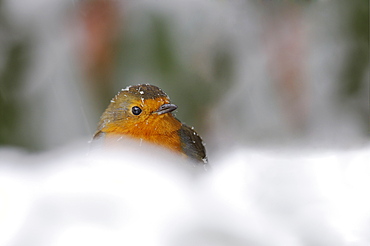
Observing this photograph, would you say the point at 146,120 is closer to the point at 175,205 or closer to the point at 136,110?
the point at 136,110

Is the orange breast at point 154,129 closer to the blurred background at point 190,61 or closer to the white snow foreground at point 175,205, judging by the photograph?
the blurred background at point 190,61

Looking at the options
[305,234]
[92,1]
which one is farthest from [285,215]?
[92,1]

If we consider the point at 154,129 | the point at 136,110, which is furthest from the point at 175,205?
the point at 136,110

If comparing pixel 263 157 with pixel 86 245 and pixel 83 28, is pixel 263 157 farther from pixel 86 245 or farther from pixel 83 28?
pixel 83 28

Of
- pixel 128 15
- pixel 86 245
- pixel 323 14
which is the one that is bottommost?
pixel 86 245

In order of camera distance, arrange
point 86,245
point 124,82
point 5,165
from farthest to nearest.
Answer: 1. point 124,82
2. point 5,165
3. point 86,245

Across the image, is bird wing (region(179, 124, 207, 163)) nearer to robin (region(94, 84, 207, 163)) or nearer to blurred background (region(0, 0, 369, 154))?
robin (region(94, 84, 207, 163))
